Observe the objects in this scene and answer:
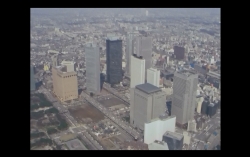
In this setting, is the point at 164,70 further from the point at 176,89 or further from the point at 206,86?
the point at 176,89

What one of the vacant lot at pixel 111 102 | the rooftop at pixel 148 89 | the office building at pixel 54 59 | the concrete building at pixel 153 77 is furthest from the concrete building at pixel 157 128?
the office building at pixel 54 59

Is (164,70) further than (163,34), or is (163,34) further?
(163,34)

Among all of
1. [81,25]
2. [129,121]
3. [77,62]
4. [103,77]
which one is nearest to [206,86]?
[129,121]

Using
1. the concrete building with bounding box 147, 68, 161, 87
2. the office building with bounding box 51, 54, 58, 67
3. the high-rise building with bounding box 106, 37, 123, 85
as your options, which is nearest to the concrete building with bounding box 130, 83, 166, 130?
the concrete building with bounding box 147, 68, 161, 87

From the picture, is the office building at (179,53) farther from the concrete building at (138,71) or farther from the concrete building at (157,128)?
the concrete building at (157,128)

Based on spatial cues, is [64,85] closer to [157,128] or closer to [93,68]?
[93,68]

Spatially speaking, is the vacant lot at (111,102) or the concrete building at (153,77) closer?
the vacant lot at (111,102)

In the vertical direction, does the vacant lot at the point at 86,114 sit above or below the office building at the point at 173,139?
above
